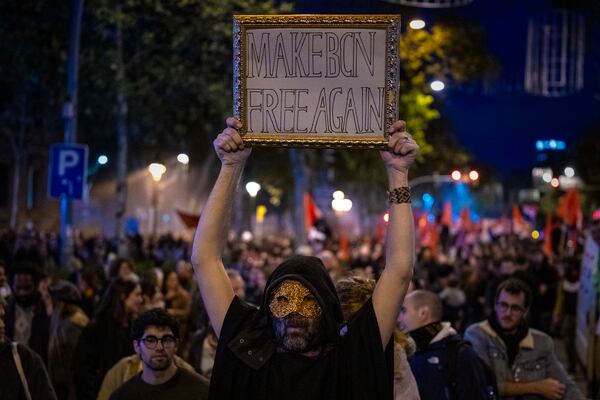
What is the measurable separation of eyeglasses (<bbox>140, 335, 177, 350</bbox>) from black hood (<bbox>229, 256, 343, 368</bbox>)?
1943 millimetres

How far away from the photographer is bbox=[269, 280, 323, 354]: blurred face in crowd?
3928 mm

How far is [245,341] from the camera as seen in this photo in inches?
158

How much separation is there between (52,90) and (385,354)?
30.5 meters

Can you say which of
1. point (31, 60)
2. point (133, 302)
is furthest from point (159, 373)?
point (31, 60)

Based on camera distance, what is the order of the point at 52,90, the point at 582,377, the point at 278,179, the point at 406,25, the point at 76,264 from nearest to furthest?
1. the point at 582,377
2. the point at 76,264
3. the point at 406,25
4. the point at 52,90
5. the point at 278,179

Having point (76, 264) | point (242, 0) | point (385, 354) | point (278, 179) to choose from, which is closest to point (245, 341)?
point (385, 354)

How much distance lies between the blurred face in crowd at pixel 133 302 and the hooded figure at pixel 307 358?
188 inches

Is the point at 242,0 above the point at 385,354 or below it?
above

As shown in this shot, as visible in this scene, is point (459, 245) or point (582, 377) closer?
point (582, 377)

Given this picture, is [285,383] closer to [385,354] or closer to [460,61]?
[385,354]

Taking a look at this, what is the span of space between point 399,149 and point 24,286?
606 cm

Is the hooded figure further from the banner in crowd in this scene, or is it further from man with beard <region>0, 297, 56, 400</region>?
the banner in crowd

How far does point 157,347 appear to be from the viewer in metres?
5.90

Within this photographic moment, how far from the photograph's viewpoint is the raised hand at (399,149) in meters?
4.11
